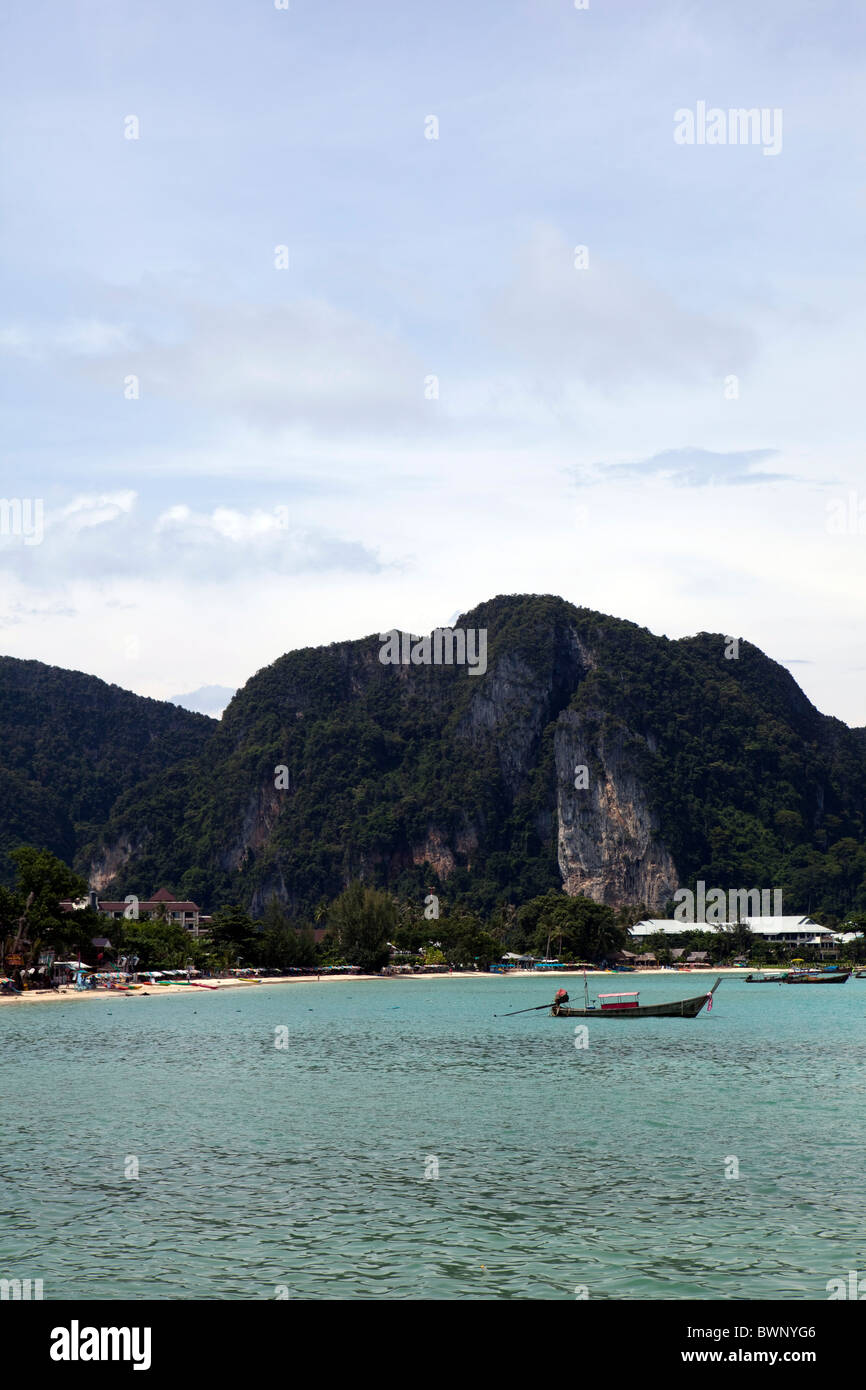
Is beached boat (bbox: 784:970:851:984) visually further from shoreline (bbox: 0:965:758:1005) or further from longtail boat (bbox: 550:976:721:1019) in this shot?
longtail boat (bbox: 550:976:721:1019)

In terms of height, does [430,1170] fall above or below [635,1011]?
above

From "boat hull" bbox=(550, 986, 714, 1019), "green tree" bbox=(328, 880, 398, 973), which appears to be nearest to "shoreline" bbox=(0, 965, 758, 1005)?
"green tree" bbox=(328, 880, 398, 973)

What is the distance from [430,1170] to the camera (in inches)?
1032

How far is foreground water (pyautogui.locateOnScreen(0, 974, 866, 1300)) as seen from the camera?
18.4 metres

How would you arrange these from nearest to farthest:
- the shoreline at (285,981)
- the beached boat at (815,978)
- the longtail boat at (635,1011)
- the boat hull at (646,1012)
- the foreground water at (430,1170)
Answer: the foreground water at (430,1170), the longtail boat at (635,1011), the boat hull at (646,1012), the shoreline at (285,981), the beached boat at (815,978)

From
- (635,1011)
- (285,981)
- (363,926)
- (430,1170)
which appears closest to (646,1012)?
(635,1011)

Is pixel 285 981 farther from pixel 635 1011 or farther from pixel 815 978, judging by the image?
pixel 635 1011

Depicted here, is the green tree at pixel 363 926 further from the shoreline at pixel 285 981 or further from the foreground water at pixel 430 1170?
the foreground water at pixel 430 1170

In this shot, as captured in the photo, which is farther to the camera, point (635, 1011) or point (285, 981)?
point (285, 981)

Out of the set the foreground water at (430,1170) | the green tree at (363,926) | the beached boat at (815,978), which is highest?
the foreground water at (430,1170)

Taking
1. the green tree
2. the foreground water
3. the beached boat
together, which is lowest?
the beached boat

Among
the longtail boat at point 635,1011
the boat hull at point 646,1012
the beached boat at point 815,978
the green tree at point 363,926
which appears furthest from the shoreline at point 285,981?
the longtail boat at point 635,1011

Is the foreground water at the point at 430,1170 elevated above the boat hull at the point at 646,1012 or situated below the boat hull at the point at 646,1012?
above

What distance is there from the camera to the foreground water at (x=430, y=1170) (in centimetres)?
1841
